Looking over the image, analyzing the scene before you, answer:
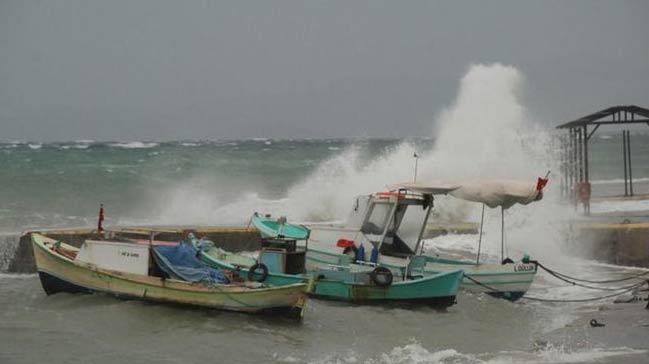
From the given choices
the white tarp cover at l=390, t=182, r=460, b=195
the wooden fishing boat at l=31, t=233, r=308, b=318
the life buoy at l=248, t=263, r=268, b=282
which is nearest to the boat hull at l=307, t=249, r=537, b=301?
the white tarp cover at l=390, t=182, r=460, b=195

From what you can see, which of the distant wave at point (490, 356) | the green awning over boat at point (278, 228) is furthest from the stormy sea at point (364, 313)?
the green awning over boat at point (278, 228)

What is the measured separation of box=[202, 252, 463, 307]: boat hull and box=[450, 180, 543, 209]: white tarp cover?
2482 mm

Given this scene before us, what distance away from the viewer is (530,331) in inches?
634

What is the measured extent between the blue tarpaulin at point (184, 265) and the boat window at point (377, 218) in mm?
4140

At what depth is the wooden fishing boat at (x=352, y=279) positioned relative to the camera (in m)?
18.0

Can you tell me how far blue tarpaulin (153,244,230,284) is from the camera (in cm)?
1736

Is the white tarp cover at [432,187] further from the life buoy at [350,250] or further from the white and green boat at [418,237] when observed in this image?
the life buoy at [350,250]

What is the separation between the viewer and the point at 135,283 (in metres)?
17.4

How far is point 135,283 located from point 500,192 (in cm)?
848

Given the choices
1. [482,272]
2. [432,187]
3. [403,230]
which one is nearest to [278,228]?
[403,230]

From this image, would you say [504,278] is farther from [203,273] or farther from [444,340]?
[203,273]

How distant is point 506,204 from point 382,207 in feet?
9.65

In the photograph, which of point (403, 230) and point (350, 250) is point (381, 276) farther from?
→ point (403, 230)

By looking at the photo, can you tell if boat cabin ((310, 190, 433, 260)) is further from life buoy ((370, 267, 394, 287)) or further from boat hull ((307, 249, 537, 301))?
life buoy ((370, 267, 394, 287))
